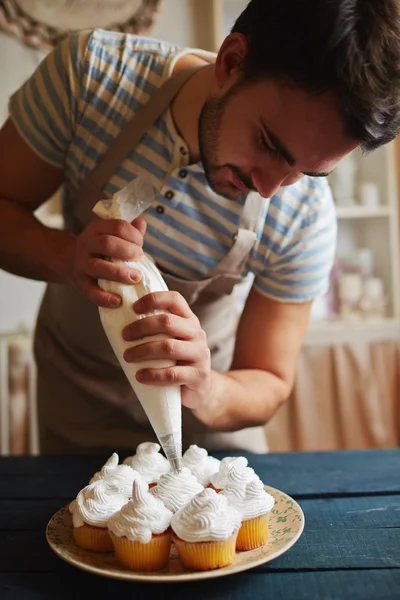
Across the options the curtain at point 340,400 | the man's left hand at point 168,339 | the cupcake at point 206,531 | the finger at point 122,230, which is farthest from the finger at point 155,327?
the curtain at point 340,400

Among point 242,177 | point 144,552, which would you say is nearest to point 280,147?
point 242,177

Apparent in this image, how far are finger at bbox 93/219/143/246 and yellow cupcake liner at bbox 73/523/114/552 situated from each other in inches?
15.2

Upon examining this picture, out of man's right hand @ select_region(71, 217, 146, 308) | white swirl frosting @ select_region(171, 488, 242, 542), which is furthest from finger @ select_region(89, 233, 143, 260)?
white swirl frosting @ select_region(171, 488, 242, 542)

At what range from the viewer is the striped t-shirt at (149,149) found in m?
1.26

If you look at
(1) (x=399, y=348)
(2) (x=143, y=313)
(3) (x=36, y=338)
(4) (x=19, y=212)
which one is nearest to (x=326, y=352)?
(1) (x=399, y=348)

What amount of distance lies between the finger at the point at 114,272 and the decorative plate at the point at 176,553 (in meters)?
0.34

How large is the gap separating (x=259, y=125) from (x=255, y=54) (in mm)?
98

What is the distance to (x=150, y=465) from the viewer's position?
107cm

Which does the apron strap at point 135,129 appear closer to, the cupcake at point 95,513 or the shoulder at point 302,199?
the shoulder at point 302,199

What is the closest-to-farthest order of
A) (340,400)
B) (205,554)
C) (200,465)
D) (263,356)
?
(205,554) → (200,465) → (263,356) → (340,400)

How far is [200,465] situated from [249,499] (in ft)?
0.52

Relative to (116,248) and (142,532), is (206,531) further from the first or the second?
(116,248)

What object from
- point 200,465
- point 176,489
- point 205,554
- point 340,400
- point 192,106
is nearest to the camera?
point 205,554

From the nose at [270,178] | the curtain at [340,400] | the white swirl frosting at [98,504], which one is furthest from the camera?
the curtain at [340,400]
